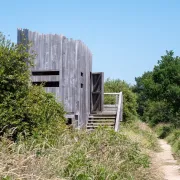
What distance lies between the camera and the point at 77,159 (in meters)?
7.95

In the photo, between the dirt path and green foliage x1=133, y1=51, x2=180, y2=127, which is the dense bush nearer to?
the dirt path

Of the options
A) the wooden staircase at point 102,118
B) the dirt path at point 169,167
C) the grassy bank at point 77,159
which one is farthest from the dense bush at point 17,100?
the wooden staircase at point 102,118

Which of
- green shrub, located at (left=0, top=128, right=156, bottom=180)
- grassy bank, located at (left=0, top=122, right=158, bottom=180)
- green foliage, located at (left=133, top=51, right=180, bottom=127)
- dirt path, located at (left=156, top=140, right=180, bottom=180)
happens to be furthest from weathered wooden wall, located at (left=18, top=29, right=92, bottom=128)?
green foliage, located at (left=133, top=51, right=180, bottom=127)

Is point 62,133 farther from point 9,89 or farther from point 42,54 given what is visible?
point 42,54

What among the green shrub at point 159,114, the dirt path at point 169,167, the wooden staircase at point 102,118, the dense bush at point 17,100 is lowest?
the dirt path at point 169,167

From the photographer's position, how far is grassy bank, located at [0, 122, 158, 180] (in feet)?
21.7

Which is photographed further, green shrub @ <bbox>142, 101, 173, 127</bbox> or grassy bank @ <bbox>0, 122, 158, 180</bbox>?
green shrub @ <bbox>142, 101, 173, 127</bbox>

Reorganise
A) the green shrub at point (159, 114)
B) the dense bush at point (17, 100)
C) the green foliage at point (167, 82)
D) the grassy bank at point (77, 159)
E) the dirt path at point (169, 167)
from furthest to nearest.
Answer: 1. the green shrub at point (159, 114)
2. the green foliage at point (167, 82)
3. the dirt path at point (169, 167)
4. the dense bush at point (17, 100)
5. the grassy bank at point (77, 159)

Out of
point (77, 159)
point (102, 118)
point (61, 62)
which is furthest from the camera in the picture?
point (102, 118)

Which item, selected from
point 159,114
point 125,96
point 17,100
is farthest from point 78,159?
point 159,114

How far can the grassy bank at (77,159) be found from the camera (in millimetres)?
6625

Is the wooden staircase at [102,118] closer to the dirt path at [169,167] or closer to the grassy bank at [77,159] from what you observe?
the dirt path at [169,167]

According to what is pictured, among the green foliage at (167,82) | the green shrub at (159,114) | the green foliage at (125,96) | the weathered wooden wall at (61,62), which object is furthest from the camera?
the green shrub at (159,114)

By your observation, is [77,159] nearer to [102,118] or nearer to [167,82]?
[102,118]
